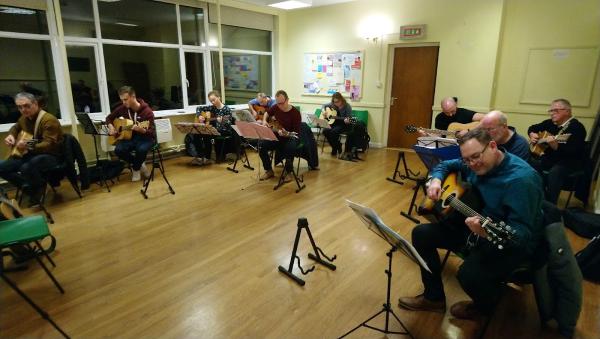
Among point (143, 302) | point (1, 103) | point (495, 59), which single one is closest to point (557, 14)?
point (495, 59)

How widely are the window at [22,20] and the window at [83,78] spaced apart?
1.38 ft

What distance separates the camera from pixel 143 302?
231 cm

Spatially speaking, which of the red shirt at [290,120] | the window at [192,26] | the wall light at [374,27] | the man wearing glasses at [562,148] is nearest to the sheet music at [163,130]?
the window at [192,26]

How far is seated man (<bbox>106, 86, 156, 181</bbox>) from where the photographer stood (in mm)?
4699

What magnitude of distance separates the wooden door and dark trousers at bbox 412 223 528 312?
192 inches

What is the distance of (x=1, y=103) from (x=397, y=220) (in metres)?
5.18

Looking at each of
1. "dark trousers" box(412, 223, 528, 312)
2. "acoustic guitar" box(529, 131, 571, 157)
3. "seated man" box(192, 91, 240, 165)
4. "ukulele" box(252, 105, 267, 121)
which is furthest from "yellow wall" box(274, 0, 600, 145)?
"dark trousers" box(412, 223, 528, 312)

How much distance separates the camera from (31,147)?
3742 millimetres

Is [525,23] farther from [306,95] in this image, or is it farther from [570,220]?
[306,95]

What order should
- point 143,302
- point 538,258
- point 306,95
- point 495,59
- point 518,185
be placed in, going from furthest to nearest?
point 306,95 < point 495,59 < point 143,302 < point 538,258 < point 518,185

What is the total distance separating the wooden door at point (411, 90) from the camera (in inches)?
255

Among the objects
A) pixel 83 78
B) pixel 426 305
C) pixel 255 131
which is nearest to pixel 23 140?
pixel 83 78

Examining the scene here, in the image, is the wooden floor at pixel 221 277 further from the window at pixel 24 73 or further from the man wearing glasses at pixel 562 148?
the window at pixel 24 73

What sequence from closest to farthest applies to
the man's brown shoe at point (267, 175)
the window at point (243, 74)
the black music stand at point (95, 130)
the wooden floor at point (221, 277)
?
1. the wooden floor at point (221, 277)
2. the black music stand at point (95, 130)
3. the man's brown shoe at point (267, 175)
4. the window at point (243, 74)
